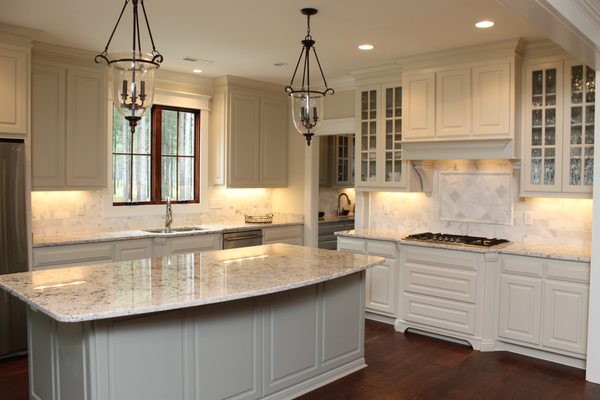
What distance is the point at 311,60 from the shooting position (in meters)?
5.23

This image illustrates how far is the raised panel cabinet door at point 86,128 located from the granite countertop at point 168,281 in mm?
1835

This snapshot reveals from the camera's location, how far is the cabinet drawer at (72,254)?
173 inches

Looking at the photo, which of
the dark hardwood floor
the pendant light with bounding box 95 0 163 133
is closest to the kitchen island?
the dark hardwood floor

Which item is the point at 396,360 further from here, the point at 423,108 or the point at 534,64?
the point at 534,64

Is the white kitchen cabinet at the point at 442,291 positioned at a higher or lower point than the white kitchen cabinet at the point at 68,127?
lower

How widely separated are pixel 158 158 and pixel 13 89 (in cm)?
186

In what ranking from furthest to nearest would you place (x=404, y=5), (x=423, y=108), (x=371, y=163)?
(x=371, y=163)
(x=423, y=108)
(x=404, y=5)

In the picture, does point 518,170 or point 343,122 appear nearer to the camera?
point 518,170

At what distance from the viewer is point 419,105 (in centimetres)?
499

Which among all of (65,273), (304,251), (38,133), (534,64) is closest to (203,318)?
(65,273)

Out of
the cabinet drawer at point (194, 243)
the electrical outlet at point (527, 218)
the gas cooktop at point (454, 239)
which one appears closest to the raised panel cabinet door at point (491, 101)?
the electrical outlet at point (527, 218)

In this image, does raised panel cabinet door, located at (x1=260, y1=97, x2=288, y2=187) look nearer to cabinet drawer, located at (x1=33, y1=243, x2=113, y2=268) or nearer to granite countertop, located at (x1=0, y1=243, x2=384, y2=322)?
cabinet drawer, located at (x1=33, y1=243, x2=113, y2=268)

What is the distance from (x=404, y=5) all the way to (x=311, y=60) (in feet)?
5.87

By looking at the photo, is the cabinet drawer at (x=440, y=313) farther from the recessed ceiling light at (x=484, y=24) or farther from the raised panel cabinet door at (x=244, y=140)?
the raised panel cabinet door at (x=244, y=140)
